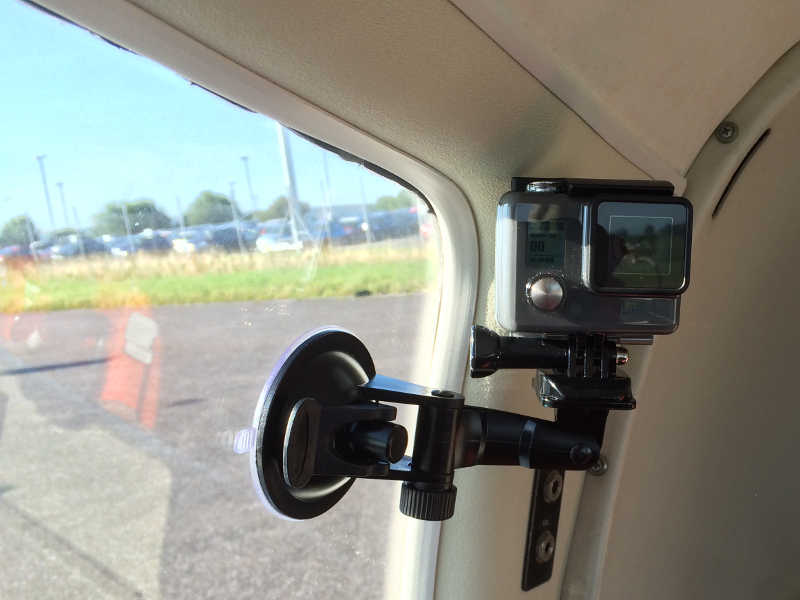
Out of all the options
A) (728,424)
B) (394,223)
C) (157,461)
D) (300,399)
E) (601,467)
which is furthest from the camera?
(728,424)

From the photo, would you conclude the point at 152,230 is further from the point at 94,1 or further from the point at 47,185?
the point at 94,1

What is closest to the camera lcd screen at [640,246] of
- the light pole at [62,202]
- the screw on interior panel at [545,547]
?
the screw on interior panel at [545,547]

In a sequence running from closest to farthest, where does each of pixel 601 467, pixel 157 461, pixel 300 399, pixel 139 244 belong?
1. pixel 300 399
2. pixel 139 244
3. pixel 157 461
4. pixel 601 467

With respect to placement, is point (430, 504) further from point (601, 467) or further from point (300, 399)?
point (601, 467)

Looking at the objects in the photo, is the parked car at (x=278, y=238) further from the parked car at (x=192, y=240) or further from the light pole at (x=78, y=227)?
the light pole at (x=78, y=227)

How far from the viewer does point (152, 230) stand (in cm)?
104

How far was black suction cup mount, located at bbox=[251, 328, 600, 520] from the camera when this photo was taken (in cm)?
89

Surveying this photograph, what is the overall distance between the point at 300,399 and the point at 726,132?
2.83 ft

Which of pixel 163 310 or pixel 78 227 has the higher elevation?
pixel 78 227

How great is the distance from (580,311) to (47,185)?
70cm

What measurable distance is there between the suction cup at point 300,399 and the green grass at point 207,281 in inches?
8.3

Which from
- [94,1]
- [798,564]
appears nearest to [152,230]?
[94,1]

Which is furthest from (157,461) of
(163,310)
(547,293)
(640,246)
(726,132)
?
(726,132)

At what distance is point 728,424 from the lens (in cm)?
159
